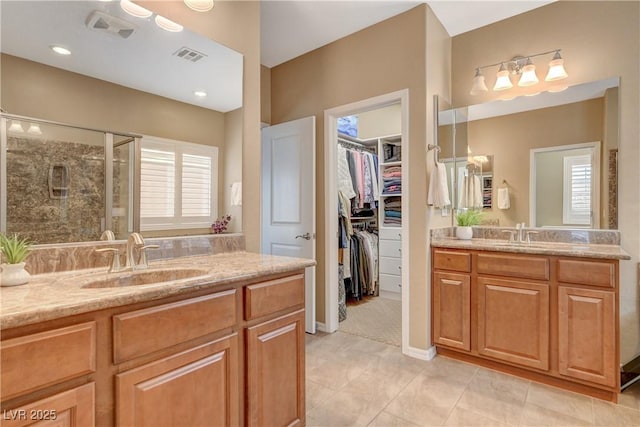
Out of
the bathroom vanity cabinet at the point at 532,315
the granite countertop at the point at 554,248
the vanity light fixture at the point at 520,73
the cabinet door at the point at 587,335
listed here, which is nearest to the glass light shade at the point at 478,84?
the vanity light fixture at the point at 520,73

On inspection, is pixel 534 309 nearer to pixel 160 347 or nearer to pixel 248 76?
pixel 160 347

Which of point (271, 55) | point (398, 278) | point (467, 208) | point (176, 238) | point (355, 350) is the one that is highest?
point (271, 55)

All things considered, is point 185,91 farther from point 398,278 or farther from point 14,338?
point 398,278

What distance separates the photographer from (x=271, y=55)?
329 cm

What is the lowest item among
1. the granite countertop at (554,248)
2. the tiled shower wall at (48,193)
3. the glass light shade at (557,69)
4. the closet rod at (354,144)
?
the granite countertop at (554,248)

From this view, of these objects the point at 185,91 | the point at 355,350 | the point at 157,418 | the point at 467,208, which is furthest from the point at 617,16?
the point at 157,418

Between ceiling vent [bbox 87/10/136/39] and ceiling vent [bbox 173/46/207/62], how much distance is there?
24cm

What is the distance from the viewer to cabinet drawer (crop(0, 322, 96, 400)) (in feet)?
2.56

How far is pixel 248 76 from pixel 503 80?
2094 mm

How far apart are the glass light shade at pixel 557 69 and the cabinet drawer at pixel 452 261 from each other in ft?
4.98

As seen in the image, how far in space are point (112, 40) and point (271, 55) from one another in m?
1.98

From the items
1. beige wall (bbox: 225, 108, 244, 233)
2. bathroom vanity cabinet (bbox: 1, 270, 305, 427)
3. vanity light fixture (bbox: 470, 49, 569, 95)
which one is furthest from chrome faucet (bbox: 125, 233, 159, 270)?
vanity light fixture (bbox: 470, 49, 569, 95)

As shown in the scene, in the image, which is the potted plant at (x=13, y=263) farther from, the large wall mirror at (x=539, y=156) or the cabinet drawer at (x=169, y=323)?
the large wall mirror at (x=539, y=156)

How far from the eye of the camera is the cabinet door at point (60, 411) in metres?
0.80
